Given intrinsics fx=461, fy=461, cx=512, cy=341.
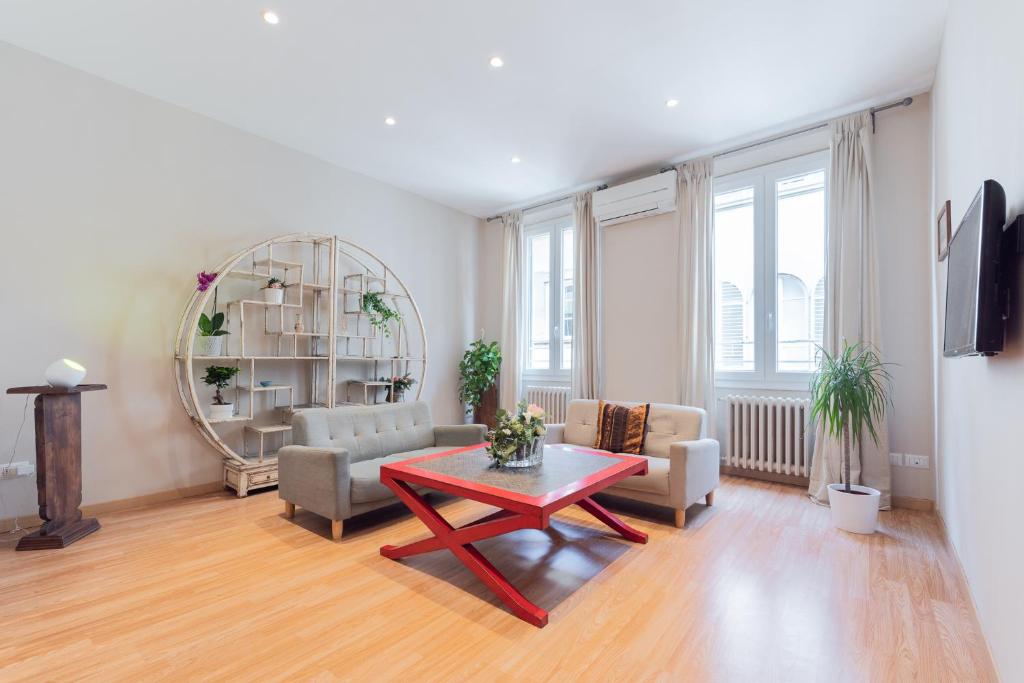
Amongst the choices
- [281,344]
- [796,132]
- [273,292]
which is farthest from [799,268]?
[281,344]

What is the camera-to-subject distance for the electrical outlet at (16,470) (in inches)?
116

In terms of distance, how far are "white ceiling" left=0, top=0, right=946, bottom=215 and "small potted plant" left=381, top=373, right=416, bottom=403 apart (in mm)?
2322

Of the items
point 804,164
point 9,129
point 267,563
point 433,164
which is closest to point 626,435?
point 267,563

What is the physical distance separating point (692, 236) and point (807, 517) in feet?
8.41

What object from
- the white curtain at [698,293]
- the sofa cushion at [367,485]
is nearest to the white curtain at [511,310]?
the white curtain at [698,293]

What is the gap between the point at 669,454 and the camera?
10.3ft

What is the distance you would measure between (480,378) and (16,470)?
404cm

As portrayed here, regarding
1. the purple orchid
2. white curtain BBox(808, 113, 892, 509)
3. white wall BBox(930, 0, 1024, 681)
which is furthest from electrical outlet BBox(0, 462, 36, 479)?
white curtain BBox(808, 113, 892, 509)

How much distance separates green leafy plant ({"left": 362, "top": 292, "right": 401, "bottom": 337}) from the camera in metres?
4.62

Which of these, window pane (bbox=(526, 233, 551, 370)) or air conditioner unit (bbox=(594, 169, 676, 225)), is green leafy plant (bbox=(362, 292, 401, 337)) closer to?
window pane (bbox=(526, 233, 551, 370))

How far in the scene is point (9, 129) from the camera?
3004 millimetres

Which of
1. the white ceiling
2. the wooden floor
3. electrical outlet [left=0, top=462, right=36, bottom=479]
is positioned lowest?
the wooden floor

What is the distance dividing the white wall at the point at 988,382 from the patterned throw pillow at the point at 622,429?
180cm

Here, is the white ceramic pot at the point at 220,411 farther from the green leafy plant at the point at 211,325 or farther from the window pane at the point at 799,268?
the window pane at the point at 799,268
